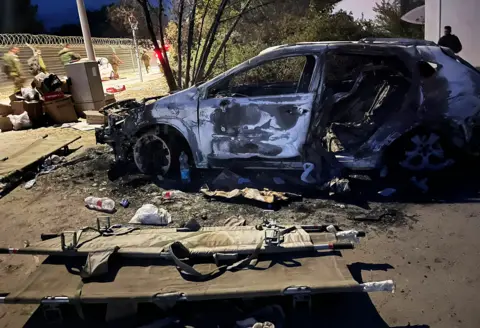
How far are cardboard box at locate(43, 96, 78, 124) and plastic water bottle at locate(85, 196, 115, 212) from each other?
6.73 meters

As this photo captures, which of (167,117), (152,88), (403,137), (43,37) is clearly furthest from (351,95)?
(43,37)

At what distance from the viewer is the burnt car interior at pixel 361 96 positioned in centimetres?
496

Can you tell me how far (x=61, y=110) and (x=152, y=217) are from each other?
7813 mm

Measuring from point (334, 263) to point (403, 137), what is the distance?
100 inches

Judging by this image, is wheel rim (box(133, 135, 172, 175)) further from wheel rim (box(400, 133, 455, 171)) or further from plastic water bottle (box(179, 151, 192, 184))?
wheel rim (box(400, 133, 455, 171))

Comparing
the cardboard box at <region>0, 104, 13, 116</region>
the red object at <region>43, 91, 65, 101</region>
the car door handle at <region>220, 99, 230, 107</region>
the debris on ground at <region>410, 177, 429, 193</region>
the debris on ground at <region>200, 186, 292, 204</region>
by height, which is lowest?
the debris on ground at <region>410, 177, 429, 193</region>

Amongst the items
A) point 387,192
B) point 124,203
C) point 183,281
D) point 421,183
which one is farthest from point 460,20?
point 183,281

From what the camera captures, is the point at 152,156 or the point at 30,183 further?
the point at 30,183

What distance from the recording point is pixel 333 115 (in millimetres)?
→ 5301

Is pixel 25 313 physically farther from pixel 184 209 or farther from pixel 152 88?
pixel 152 88

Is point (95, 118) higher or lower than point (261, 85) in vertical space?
lower

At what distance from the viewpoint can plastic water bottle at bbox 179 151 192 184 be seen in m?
5.38

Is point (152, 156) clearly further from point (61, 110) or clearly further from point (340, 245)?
point (61, 110)

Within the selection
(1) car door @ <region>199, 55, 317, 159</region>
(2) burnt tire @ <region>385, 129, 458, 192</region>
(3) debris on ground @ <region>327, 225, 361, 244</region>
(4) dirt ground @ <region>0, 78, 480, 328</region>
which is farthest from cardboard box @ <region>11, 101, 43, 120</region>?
(3) debris on ground @ <region>327, 225, 361, 244</region>
